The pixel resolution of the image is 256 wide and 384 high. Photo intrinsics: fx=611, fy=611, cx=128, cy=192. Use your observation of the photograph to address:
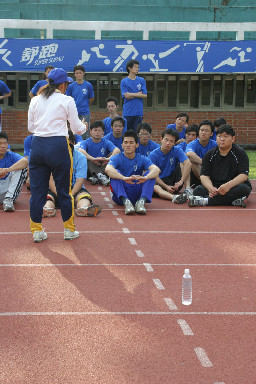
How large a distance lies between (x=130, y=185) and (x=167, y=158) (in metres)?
1.33

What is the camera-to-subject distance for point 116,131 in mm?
11641

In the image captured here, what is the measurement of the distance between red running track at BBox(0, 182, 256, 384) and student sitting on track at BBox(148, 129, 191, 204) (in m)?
2.12

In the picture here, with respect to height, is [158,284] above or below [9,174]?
below

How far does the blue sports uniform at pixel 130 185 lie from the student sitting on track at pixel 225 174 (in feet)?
2.56

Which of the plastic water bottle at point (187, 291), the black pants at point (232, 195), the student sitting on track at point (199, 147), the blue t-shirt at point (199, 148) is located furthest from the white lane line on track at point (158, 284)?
the blue t-shirt at point (199, 148)

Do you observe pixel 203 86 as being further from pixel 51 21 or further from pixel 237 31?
pixel 51 21

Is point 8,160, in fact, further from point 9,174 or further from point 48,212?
point 48,212

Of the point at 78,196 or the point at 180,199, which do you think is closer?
the point at 78,196

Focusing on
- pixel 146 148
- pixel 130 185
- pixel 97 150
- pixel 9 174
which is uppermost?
pixel 146 148

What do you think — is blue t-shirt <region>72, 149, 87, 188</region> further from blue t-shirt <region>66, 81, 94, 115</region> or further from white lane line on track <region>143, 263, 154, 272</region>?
blue t-shirt <region>66, 81, 94, 115</region>

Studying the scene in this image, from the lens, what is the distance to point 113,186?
887 centimetres

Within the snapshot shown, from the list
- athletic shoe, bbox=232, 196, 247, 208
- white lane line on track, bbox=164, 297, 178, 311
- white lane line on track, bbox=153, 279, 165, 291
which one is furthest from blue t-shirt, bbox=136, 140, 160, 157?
white lane line on track, bbox=164, 297, 178, 311

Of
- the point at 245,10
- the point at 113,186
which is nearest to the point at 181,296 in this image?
the point at 113,186

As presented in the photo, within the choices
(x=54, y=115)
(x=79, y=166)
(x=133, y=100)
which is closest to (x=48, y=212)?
(x=79, y=166)
